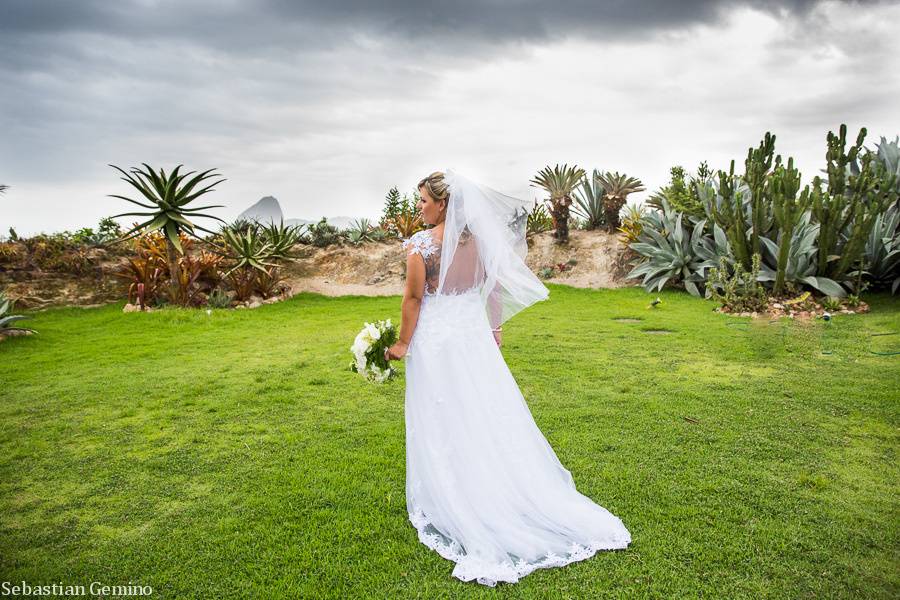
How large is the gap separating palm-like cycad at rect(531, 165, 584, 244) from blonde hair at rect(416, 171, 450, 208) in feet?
41.1

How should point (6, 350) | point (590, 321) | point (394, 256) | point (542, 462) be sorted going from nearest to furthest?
point (542, 462), point (6, 350), point (590, 321), point (394, 256)

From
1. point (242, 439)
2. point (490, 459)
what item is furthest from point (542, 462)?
point (242, 439)

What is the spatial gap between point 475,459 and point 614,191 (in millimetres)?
13858

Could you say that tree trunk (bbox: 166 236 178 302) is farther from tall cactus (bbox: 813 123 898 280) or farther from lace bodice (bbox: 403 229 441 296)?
tall cactus (bbox: 813 123 898 280)

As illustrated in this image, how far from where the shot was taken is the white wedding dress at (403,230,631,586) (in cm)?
329

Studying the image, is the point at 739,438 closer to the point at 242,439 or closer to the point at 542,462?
the point at 542,462

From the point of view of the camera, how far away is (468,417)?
353cm

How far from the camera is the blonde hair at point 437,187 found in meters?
3.58

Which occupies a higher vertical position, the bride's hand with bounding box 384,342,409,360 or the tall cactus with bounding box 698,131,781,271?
the tall cactus with bounding box 698,131,781,271

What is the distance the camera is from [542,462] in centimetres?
364

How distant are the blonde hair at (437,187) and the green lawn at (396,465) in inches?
83.8

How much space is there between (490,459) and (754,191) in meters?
9.55

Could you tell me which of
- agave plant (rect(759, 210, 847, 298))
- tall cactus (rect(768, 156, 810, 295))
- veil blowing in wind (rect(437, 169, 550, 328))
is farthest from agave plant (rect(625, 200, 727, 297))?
veil blowing in wind (rect(437, 169, 550, 328))

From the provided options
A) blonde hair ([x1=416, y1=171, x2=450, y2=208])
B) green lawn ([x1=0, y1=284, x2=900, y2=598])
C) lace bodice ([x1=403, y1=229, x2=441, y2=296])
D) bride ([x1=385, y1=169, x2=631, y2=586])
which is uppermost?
blonde hair ([x1=416, y1=171, x2=450, y2=208])
